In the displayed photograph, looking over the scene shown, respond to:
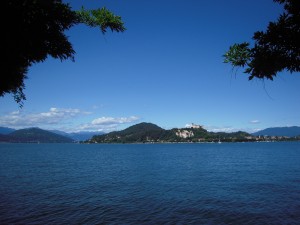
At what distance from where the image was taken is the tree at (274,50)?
24.0ft

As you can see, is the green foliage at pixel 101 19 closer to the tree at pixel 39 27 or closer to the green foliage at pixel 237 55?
the tree at pixel 39 27

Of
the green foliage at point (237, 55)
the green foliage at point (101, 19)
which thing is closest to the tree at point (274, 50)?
the green foliage at point (237, 55)

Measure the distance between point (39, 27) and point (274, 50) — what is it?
748 cm

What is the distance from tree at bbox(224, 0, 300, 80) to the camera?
24.0 feet

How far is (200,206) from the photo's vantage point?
26.1 m

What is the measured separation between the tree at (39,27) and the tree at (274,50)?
4.72 metres

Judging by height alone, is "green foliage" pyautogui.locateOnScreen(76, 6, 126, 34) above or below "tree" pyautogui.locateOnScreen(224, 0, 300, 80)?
above

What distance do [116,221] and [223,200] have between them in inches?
527

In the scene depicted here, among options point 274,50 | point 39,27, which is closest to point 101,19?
point 39,27

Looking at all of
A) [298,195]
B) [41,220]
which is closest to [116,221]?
[41,220]

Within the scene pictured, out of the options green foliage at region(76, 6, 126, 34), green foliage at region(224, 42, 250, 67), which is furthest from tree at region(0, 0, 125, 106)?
green foliage at region(224, 42, 250, 67)

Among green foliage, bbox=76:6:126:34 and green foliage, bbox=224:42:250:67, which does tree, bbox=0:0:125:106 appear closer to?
green foliage, bbox=76:6:126:34

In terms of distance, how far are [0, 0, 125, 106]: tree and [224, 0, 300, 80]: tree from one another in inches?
186

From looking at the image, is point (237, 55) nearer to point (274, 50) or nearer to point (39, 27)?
point (274, 50)
